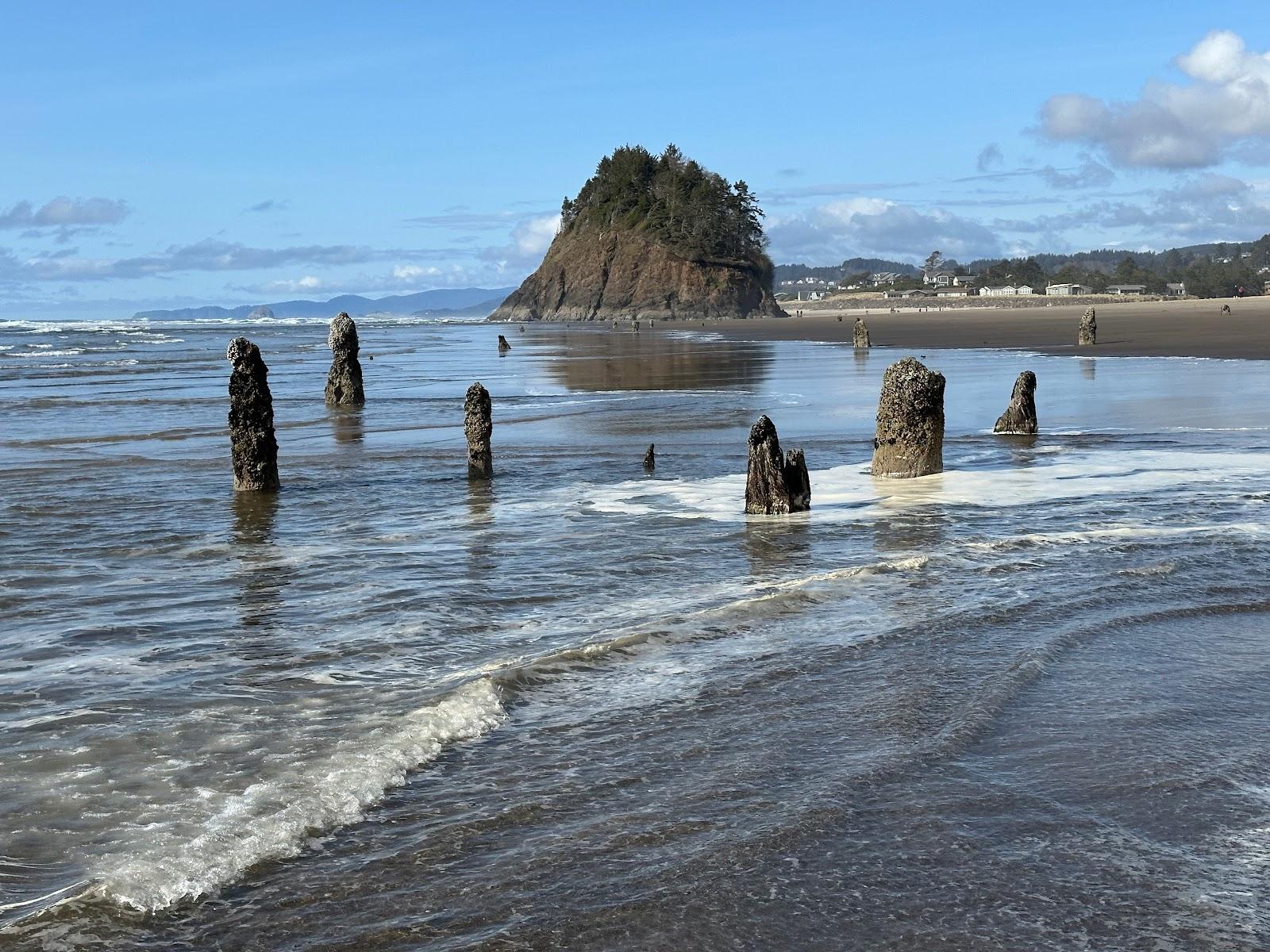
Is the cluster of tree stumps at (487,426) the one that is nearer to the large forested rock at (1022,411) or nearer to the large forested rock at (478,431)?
the large forested rock at (478,431)

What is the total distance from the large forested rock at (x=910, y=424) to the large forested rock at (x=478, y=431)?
15.5ft

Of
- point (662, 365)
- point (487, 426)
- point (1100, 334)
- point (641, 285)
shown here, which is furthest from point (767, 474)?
point (641, 285)

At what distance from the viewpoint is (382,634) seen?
802cm

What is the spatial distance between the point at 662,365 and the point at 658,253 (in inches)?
3852

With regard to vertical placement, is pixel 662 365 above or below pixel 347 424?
above

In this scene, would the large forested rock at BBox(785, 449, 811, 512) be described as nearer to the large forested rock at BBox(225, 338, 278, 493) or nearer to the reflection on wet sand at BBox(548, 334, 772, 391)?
the large forested rock at BBox(225, 338, 278, 493)

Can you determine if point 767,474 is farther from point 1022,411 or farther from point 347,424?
point 347,424

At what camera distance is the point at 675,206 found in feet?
472

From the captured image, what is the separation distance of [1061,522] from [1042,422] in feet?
32.7

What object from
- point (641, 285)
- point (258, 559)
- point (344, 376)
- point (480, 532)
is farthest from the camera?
point (641, 285)

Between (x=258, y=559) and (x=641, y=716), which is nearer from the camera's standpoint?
(x=641, y=716)

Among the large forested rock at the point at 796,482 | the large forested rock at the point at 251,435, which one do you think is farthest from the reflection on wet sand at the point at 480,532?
the large forested rock at the point at 796,482

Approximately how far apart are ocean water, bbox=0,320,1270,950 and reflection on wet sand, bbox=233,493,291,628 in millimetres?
60

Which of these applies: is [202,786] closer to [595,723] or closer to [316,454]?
[595,723]
